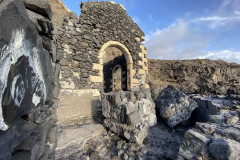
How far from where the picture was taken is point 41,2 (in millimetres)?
1095

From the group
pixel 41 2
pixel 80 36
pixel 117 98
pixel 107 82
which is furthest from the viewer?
pixel 107 82

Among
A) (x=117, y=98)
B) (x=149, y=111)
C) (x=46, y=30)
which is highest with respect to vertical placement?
(x=46, y=30)

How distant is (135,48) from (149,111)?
3.96m

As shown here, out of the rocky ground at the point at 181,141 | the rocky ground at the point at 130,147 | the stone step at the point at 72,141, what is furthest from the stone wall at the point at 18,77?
the rocky ground at the point at 181,141

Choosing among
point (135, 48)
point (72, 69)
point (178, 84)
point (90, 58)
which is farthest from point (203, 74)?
point (72, 69)

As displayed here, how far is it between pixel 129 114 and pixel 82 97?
90.4 inches

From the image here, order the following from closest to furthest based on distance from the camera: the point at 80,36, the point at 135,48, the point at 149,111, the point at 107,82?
1. the point at 149,111
2. the point at 80,36
3. the point at 135,48
4. the point at 107,82

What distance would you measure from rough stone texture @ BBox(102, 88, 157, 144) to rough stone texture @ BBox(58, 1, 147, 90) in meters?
1.71

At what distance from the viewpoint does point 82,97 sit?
4172mm

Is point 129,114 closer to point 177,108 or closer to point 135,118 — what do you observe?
point 135,118

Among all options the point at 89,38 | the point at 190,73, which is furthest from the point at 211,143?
the point at 190,73

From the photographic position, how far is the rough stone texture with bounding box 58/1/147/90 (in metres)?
4.10

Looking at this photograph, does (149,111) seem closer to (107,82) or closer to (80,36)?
(80,36)

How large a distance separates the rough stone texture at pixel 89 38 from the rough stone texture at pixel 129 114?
1.71 metres
